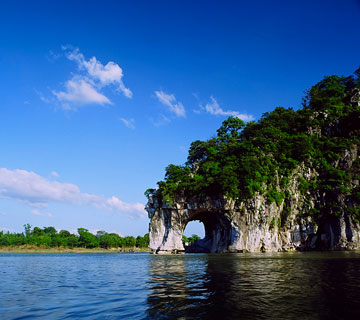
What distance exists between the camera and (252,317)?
4715 millimetres

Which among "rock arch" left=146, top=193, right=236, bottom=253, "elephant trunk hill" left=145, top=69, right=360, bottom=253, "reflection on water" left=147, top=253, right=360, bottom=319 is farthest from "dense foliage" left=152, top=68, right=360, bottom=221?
"reflection on water" left=147, top=253, right=360, bottom=319

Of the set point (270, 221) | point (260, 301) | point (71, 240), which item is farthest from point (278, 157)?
point (71, 240)

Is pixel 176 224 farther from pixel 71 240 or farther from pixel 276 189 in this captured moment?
pixel 71 240

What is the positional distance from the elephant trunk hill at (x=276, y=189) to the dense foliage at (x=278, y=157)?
14 centimetres

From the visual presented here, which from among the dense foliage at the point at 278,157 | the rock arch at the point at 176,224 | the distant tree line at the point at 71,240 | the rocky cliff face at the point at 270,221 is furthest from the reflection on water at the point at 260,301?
the distant tree line at the point at 71,240

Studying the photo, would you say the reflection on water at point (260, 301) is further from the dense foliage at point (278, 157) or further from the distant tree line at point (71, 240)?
the distant tree line at point (71, 240)

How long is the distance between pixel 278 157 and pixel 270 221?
33.2 ft

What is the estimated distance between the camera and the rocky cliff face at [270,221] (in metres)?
36.8

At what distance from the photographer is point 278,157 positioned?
41344 millimetres

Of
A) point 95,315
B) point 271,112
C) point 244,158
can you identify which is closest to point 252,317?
point 95,315

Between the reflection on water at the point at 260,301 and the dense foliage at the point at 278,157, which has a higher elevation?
the dense foliage at the point at 278,157

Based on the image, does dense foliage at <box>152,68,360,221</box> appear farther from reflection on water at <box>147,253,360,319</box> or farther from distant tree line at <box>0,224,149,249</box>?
distant tree line at <box>0,224,149,249</box>

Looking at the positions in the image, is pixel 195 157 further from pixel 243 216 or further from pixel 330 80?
pixel 330 80

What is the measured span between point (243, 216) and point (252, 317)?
1325 inches
